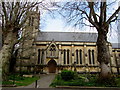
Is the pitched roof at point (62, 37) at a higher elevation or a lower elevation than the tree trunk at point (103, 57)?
higher

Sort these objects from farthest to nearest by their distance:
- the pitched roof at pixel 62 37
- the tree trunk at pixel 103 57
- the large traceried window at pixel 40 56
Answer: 1. the pitched roof at pixel 62 37
2. the large traceried window at pixel 40 56
3. the tree trunk at pixel 103 57

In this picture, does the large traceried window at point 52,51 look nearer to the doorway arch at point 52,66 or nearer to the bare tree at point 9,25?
the doorway arch at point 52,66

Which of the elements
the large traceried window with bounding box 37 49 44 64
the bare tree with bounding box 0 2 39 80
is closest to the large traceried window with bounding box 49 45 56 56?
the large traceried window with bounding box 37 49 44 64

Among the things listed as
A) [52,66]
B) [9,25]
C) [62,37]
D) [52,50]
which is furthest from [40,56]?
[9,25]

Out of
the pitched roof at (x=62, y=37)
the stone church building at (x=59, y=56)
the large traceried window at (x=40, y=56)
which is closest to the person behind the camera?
the stone church building at (x=59, y=56)

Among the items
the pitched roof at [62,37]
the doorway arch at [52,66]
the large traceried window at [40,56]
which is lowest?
the doorway arch at [52,66]

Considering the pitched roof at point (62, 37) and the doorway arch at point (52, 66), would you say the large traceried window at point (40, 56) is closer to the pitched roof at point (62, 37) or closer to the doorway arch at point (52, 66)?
the doorway arch at point (52, 66)

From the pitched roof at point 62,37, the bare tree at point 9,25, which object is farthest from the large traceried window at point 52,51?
the bare tree at point 9,25

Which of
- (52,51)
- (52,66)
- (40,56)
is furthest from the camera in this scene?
(52,51)

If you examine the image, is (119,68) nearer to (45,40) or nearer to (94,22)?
(45,40)

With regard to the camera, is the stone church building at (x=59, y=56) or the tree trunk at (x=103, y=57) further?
the stone church building at (x=59, y=56)

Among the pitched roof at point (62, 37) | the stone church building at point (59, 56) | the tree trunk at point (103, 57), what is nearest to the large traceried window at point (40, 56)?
the stone church building at point (59, 56)

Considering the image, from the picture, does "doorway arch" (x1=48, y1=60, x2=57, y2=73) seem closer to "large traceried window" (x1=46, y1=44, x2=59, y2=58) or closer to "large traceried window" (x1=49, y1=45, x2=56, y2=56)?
"large traceried window" (x1=46, y1=44, x2=59, y2=58)

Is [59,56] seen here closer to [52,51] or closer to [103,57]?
[52,51]
